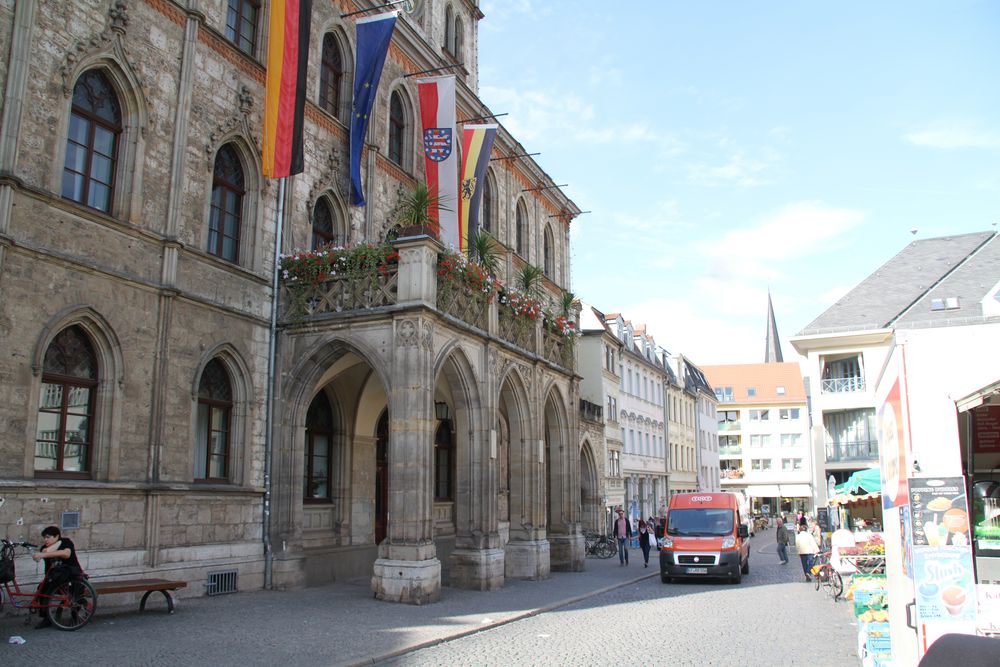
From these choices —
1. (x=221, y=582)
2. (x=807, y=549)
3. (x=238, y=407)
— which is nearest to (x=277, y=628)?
(x=221, y=582)

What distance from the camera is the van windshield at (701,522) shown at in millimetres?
20797

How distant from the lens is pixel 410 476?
14.8 meters

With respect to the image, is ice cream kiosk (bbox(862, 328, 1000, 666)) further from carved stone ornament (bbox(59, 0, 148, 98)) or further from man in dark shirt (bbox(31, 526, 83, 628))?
carved stone ornament (bbox(59, 0, 148, 98))

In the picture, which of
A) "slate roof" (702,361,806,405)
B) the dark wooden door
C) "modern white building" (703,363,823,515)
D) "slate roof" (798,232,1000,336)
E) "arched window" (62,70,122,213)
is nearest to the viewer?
"arched window" (62,70,122,213)

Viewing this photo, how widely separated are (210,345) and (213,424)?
1434 mm

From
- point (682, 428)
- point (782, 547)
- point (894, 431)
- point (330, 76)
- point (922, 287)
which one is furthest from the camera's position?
point (682, 428)

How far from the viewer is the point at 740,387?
93.4 metres

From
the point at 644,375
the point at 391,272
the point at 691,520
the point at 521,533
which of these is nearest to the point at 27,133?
the point at 391,272

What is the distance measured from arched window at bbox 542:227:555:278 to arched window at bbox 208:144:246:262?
17256mm

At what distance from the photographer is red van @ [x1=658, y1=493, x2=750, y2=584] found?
1983cm

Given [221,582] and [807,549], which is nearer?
[221,582]

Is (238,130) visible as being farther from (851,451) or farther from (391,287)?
(851,451)

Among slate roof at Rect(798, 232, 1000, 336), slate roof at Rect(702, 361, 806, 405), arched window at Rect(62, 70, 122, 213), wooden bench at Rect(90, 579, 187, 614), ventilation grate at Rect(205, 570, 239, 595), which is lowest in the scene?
ventilation grate at Rect(205, 570, 239, 595)

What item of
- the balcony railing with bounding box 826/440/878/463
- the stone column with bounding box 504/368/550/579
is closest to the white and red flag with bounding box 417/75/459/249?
the stone column with bounding box 504/368/550/579
